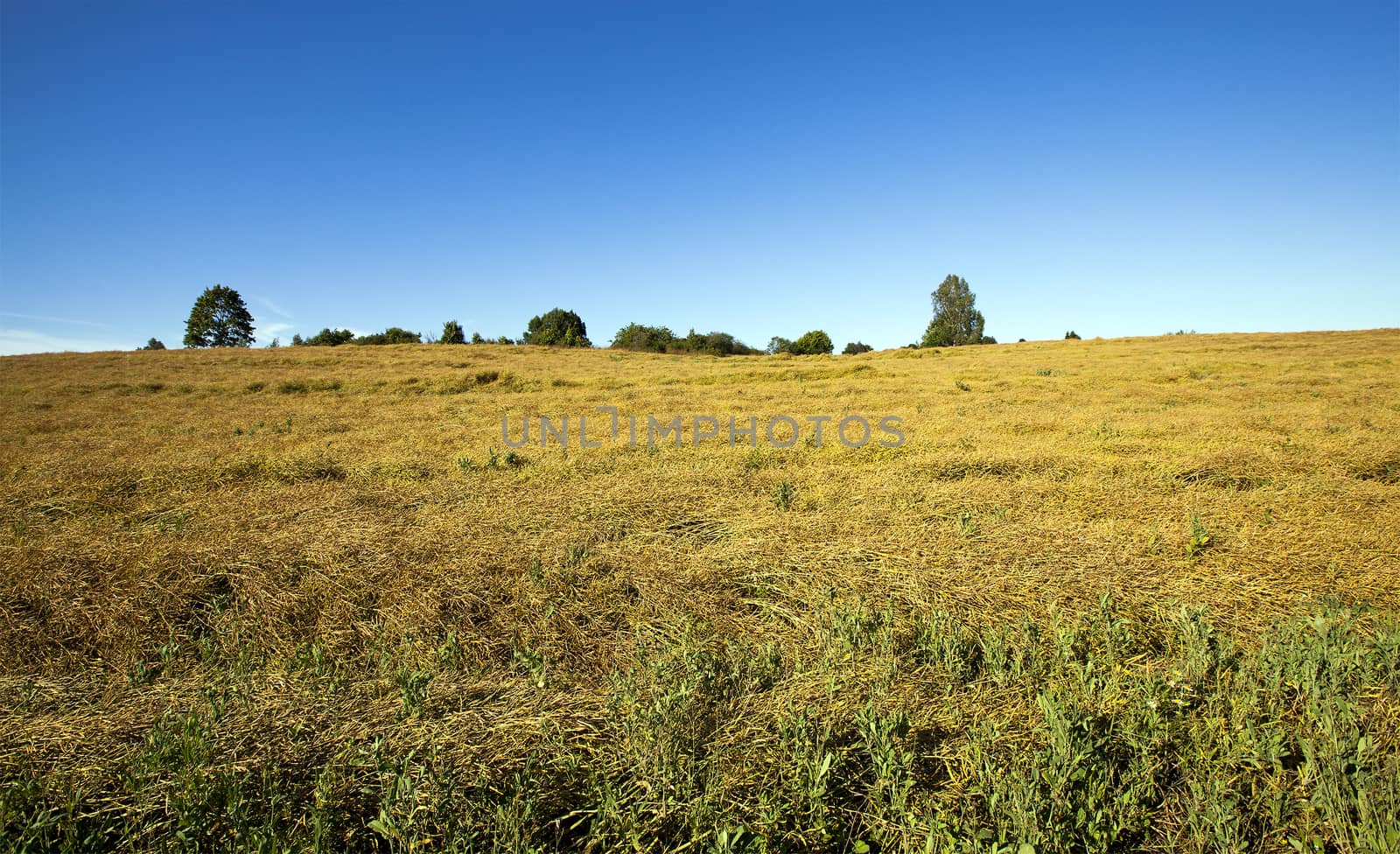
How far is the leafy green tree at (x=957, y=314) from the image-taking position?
69875 millimetres

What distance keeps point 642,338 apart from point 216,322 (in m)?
39.3

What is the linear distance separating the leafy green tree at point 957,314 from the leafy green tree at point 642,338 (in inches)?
1306

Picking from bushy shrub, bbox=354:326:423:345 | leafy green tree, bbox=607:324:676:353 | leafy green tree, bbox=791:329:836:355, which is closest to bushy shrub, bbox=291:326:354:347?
bushy shrub, bbox=354:326:423:345

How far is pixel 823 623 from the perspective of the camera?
3.11 metres

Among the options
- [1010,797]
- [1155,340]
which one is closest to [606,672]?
[1010,797]

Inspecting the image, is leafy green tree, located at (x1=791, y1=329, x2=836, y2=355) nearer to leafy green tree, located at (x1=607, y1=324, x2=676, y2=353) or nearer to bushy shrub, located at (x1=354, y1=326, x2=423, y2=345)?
leafy green tree, located at (x1=607, y1=324, x2=676, y2=353)

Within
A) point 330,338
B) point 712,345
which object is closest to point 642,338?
point 712,345

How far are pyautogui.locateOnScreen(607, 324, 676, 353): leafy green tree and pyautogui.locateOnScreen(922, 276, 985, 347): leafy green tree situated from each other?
33.2 m

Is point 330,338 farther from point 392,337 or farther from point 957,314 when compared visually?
point 957,314

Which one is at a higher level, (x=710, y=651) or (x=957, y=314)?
(x=957, y=314)

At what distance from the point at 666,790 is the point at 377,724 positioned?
121 centimetres

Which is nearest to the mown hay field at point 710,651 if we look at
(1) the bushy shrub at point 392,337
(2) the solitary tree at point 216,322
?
(1) the bushy shrub at point 392,337

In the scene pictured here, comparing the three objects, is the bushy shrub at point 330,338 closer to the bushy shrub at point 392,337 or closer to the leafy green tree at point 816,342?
the bushy shrub at point 392,337

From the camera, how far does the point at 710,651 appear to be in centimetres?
288
